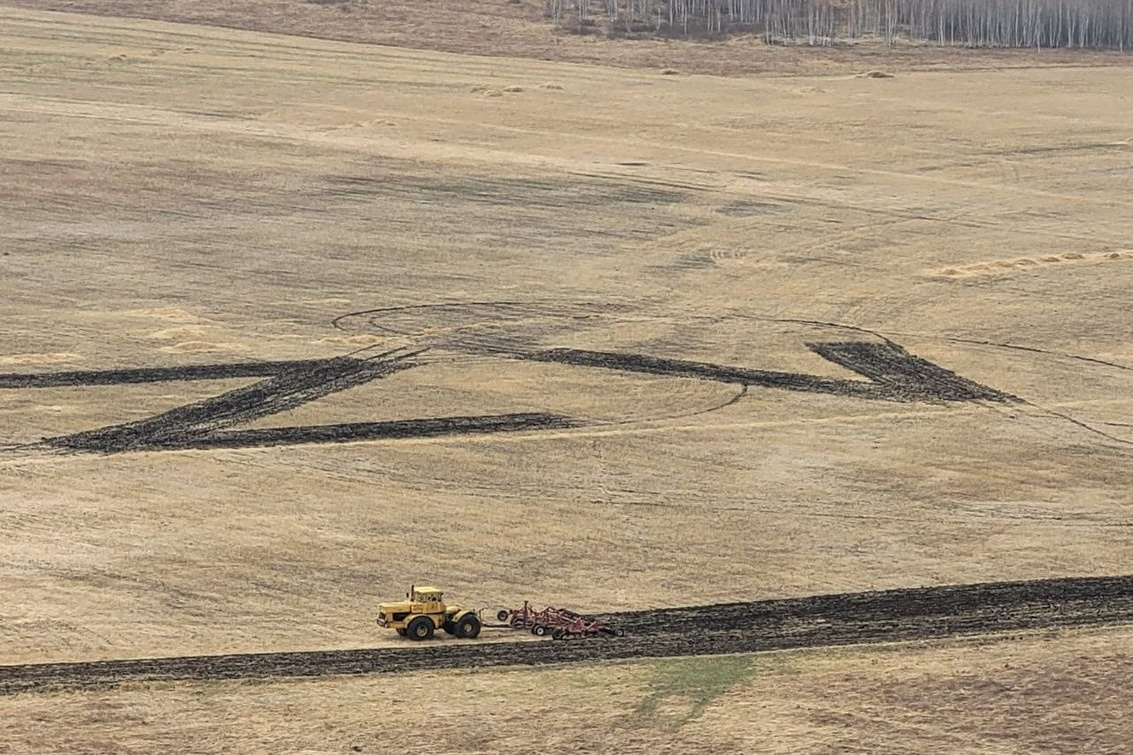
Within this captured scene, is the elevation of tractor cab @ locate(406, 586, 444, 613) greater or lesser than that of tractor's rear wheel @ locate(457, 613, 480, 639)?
greater

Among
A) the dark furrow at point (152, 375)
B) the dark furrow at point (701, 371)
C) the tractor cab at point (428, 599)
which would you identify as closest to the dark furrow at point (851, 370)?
the dark furrow at point (701, 371)

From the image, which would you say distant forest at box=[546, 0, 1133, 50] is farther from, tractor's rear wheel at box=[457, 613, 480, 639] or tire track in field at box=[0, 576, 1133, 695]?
tractor's rear wheel at box=[457, 613, 480, 639]

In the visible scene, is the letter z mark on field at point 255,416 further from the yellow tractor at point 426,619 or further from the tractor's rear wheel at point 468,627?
the tractor's rear wheel at point 468,627

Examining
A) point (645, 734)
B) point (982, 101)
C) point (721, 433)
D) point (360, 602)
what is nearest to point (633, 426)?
point (721, 433)

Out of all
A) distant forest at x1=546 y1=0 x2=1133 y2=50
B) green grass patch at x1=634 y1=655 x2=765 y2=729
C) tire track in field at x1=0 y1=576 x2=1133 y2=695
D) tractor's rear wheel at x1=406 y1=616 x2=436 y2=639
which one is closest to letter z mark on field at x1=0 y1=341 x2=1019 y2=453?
tractor's rear wheel at x1=406 y1=616 x2=436 y2=639

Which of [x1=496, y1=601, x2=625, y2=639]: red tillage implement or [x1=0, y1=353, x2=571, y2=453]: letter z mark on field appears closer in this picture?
[x1=496, y1=601, x2=625, y2=639]: red tillage implement

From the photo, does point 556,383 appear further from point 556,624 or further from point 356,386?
point 556,624
